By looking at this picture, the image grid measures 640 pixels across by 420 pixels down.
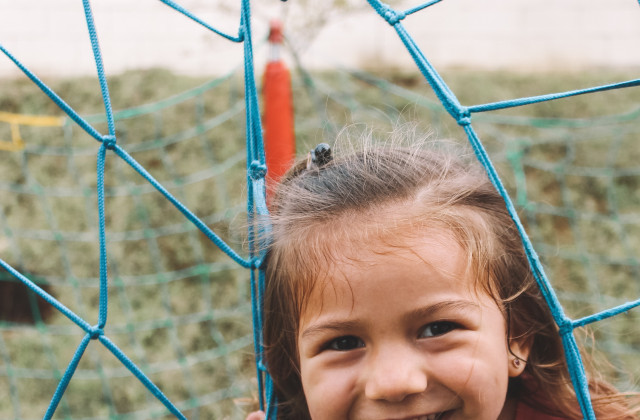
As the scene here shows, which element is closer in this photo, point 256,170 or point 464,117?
point 464,117

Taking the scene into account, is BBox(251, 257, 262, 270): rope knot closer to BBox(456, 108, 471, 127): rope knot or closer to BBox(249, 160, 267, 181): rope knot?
BBox(249, 160, 267, 181): rope knot

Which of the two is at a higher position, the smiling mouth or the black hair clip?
the black hair clip

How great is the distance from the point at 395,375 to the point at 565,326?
0.16 m

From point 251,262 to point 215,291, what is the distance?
1.86 m

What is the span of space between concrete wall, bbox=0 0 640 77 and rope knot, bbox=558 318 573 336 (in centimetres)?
279

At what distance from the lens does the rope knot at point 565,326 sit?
0.60 m

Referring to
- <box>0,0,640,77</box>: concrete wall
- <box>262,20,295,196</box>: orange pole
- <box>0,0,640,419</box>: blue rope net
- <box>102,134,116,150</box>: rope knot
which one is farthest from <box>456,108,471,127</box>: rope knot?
<box>0,0,640,77</box>: concrete wall

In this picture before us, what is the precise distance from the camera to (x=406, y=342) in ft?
2.06

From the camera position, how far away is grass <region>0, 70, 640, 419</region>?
2238 millimetres

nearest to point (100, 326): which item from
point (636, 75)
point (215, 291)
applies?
point (215, 291)

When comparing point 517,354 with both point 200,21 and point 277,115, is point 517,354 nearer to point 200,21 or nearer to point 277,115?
point 200,21

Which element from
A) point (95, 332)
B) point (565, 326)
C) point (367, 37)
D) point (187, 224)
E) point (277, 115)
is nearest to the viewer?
point (565, 326)

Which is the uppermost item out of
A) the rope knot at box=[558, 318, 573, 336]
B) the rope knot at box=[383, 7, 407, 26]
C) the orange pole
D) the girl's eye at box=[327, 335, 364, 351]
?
the orange pole

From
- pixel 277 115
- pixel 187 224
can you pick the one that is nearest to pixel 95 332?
pixel 277 115
